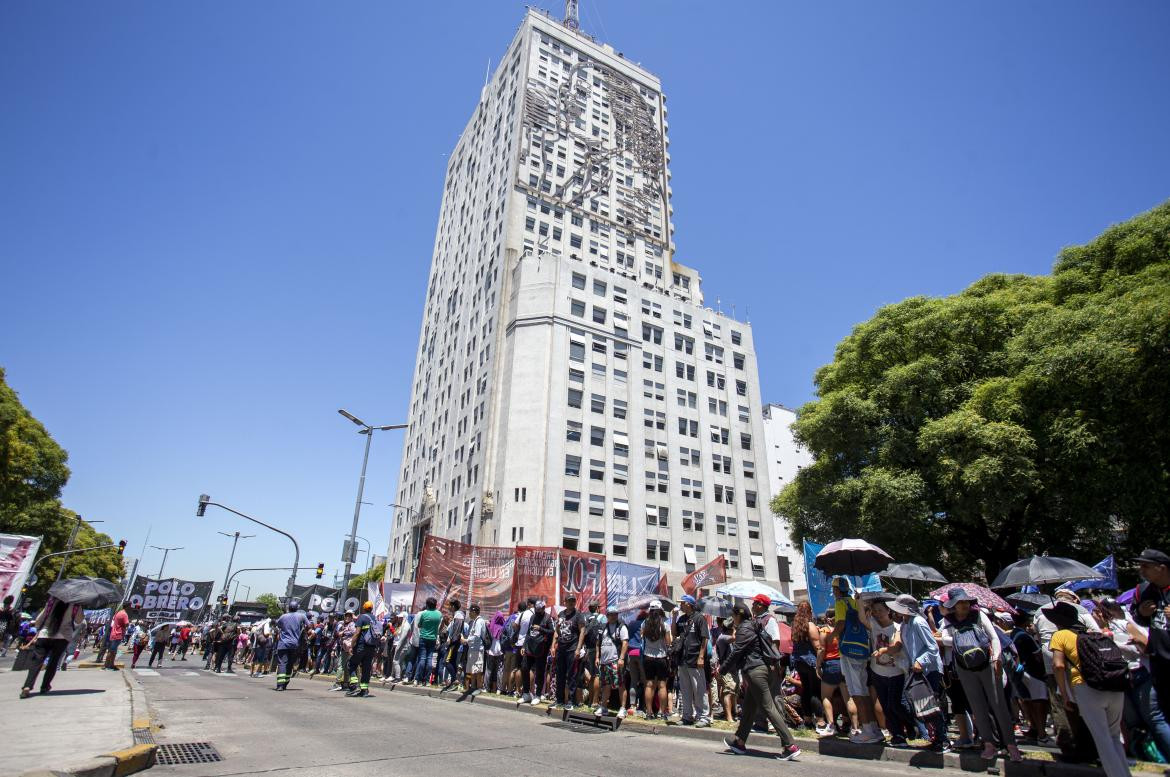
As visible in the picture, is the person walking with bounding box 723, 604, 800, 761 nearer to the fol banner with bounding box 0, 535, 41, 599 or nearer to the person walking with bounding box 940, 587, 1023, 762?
the person walking with bounding box 940, 587, 1023, 762

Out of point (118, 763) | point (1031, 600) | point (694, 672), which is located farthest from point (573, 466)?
point (118, 763)

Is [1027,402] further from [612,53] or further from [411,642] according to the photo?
[612,53]

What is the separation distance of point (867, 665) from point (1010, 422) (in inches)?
619

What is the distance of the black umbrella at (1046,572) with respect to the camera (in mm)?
11961

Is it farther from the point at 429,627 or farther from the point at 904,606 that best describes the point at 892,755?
the point at 429,627

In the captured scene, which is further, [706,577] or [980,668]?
[706,577]

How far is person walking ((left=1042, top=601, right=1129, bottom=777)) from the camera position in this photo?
197 inches

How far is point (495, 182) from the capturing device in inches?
2403

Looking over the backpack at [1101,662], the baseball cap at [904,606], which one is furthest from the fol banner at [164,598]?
the backpack at [1101,662]

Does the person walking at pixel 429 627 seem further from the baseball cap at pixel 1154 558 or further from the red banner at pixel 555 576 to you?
the baseball cap at pixel 1154 558

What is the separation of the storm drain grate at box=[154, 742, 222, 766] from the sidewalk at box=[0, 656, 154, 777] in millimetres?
251

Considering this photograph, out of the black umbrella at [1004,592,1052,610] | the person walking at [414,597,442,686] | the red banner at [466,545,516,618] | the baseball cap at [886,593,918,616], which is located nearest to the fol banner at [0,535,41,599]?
the red banner at [466,545,516,618]

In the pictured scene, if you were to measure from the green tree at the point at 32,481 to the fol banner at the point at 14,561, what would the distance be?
52.2 ft

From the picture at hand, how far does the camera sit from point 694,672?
33.1ft
